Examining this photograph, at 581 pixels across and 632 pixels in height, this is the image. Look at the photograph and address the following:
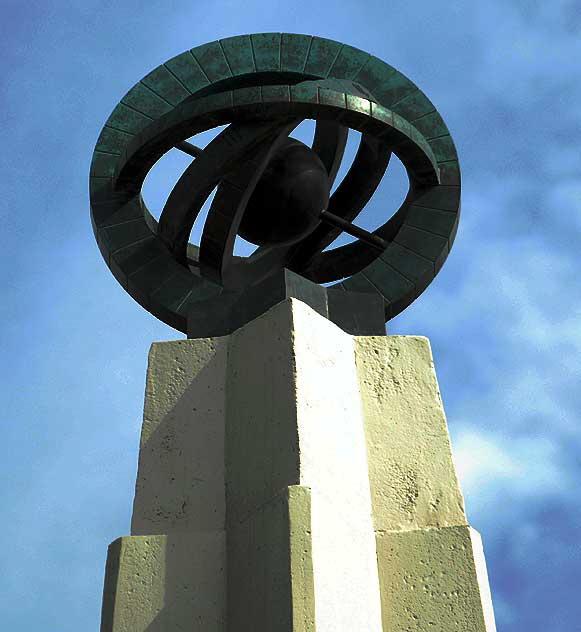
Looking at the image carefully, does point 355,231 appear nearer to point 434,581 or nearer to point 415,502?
point 415,502

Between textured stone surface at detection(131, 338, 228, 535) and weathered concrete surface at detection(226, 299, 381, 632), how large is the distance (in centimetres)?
9

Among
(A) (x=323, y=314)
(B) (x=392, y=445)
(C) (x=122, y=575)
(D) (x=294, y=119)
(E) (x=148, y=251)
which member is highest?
(D) (x=294, y=119)

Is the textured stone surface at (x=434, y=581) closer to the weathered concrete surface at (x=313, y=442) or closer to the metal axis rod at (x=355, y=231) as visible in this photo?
the weathered concrete surface at (x=313, y=442)

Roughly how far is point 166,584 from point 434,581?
1.42 meters

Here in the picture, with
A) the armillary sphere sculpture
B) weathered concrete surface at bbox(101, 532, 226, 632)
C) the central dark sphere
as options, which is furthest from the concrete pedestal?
the central dark sphere

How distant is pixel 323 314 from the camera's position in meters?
5.71

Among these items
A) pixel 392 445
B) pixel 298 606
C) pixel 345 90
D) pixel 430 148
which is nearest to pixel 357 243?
pixel 430 148

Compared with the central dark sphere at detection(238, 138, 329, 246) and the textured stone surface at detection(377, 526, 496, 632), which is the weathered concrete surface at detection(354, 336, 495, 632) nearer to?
the textured stone surface at detection(377, 526, 496, 632)

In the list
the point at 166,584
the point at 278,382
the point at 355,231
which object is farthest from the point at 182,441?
the point at 355,231

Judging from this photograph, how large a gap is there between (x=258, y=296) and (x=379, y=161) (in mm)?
3259

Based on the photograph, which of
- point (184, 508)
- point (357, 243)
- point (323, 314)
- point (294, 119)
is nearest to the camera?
point (184, 508)

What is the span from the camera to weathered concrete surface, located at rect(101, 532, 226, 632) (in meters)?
4.56

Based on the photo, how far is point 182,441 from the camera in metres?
5.20

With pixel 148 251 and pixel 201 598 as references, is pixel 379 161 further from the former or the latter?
pixel 201 598
